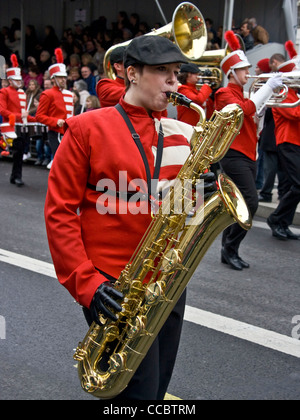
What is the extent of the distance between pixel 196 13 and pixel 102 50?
825 cm

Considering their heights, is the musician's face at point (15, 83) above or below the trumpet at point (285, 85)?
below

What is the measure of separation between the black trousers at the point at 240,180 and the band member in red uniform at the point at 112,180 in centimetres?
313

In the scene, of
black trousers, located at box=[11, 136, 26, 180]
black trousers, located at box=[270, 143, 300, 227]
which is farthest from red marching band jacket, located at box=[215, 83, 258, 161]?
black trousers, located at box=[11, 136, 26, 180]

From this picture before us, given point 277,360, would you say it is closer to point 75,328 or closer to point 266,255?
point 75,328

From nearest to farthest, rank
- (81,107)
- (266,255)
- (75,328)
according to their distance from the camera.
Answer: (75,328) → (266,255) → (81,107)

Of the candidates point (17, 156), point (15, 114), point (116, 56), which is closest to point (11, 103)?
point (15, 114)

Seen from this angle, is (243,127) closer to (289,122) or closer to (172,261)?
(289,122)

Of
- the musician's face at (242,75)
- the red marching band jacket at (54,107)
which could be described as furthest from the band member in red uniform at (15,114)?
the musician's face at (242,75)

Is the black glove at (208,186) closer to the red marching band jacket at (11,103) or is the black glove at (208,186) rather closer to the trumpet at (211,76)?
the trumpet at (211,76)

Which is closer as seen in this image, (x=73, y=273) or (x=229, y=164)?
(x=73, y=273)

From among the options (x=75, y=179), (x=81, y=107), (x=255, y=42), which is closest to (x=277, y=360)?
(x=75, y=179)

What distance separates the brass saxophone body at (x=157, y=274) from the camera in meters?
2.38
